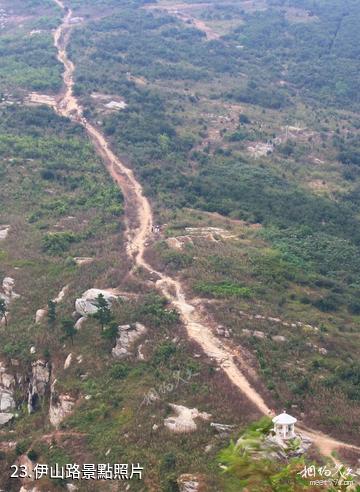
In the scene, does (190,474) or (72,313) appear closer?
(190,474)

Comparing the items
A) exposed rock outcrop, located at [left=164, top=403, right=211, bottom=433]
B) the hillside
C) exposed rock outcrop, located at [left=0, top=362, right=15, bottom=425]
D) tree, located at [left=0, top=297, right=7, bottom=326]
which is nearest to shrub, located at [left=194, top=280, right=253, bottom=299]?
the hillside

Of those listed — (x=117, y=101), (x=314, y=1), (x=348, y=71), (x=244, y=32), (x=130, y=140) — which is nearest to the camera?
(x=130, y=140)

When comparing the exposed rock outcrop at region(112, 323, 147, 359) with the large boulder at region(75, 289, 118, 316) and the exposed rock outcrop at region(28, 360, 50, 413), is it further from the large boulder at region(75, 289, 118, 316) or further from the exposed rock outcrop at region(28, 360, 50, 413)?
the exposed rock outcrop at region(28, 360, 50, 413)

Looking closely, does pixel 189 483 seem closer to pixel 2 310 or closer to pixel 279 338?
pixel 279 338

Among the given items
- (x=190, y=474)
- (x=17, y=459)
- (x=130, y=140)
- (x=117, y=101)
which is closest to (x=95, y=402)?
(x=17, y=459)

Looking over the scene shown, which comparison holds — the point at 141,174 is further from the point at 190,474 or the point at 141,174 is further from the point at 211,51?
the point at 211,51

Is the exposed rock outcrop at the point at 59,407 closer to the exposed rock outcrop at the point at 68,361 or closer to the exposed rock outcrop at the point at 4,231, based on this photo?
the exposed rock outcrop at the point at 68,361

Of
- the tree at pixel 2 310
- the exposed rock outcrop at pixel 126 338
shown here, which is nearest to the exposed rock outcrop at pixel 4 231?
the tree at pixel 2 310
